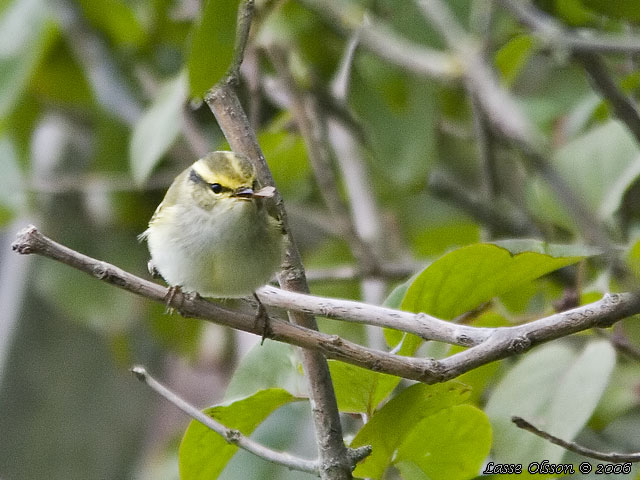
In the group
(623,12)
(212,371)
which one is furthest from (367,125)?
(212,371)

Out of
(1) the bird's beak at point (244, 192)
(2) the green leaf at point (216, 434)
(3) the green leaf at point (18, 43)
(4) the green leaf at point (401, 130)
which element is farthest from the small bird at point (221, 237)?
(3) the green leaf at point (18, 43)

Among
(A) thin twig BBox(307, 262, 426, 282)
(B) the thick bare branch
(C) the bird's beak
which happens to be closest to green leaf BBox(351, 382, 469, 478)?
(B) the thick bare branch

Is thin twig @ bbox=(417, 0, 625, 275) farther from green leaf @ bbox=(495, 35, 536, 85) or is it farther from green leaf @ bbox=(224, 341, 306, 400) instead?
green leaf @ bbox=(224, 341, 306, 400)

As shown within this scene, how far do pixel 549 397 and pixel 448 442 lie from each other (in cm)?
32

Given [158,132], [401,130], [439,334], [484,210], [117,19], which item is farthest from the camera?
[117,19]

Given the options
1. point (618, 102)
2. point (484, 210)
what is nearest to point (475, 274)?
point (618, 102)

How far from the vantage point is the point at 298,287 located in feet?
4.26

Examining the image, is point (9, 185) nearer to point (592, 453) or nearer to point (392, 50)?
point (392, 50)

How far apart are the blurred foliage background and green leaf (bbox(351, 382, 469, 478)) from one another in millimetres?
214

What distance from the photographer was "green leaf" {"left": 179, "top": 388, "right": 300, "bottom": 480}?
51.7 inches

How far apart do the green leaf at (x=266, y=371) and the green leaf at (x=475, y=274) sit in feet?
0.83

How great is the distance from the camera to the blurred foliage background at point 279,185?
6.00ft

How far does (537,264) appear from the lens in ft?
4.39

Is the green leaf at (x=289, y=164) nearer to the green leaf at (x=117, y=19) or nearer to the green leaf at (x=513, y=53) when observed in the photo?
the green leaf at (x=513, y=53)
